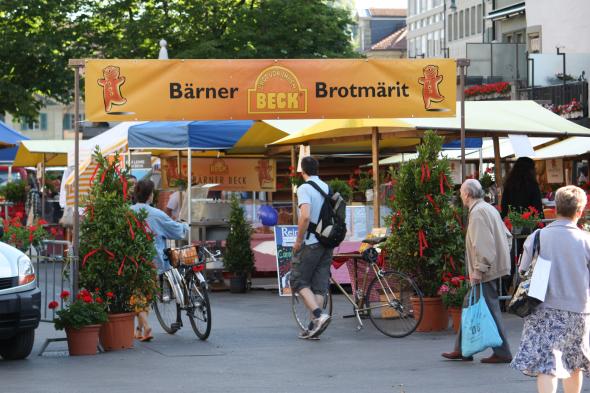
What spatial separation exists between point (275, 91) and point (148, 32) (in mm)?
30881

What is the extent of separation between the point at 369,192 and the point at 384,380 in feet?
31.8

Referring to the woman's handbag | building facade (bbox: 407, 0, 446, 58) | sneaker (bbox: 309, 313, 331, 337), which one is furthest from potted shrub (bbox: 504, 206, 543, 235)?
building facade (bbox: 407, 0, 446, 58)

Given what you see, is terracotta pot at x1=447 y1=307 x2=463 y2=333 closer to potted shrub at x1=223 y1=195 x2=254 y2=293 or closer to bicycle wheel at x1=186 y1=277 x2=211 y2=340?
bicycle wheel at x1=186 y1=277 x2=211 y2=340

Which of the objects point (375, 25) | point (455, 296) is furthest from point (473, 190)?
point (375, 25)

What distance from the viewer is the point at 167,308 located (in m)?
15.2

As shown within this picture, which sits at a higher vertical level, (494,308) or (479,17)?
(479,17)

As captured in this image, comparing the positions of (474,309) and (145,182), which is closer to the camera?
(474,309)

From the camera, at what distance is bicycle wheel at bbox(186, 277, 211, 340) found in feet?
47.3

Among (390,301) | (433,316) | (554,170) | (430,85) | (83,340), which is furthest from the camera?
(554,170)

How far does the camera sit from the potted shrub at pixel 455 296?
14367 millimetres

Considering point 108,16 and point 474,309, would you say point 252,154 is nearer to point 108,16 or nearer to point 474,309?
point 474,309

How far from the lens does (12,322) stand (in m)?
12.5

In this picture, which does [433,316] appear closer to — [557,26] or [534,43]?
[557,26]

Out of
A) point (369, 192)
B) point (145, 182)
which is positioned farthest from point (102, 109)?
point (369, 192)
